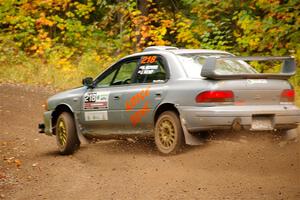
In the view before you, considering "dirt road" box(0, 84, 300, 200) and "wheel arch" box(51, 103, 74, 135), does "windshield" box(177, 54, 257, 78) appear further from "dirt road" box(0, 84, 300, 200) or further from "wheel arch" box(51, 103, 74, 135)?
"wheel arch" box(51, 103, 74, 135)

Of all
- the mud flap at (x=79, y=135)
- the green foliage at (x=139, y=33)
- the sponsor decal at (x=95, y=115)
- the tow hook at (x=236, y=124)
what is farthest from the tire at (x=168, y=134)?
the green foliage at (x=139, y=33)

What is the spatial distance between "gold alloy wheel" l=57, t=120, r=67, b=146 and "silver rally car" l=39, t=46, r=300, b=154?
0.25 ft

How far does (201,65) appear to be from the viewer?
378 inches

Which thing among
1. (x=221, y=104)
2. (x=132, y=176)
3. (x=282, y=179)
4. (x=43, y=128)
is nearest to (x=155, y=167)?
(x=132, y=176)

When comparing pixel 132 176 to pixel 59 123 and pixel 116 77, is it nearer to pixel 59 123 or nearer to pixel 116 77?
pixel 116 77

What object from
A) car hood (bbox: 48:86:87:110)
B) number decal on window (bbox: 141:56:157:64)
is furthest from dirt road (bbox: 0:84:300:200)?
number decal on window (bbox: 141:56:157:64)

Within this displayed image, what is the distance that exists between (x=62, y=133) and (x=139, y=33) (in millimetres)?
12088

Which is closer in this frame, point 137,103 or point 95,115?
point 137,103

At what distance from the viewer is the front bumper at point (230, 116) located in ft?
28.7

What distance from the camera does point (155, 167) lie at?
8820 millimetres

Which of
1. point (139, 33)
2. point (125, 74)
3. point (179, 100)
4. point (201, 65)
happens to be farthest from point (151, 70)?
point (139, 33)

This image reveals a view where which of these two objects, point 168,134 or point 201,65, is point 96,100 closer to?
point 168,134

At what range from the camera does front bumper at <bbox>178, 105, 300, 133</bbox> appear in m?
8.74

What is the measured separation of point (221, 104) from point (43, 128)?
413 centimetres
